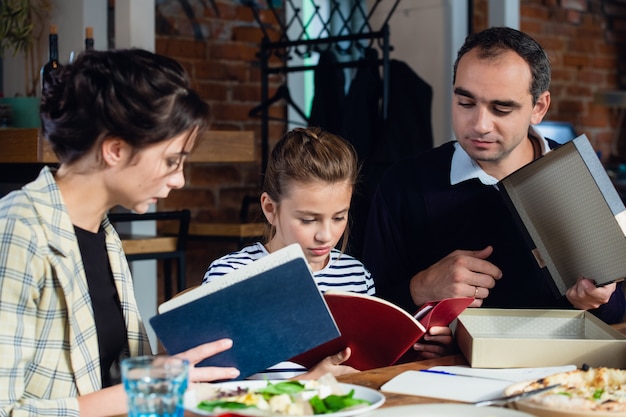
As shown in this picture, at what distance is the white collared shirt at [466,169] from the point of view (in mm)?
2139

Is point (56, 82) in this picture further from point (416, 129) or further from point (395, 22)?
point (395, 22)

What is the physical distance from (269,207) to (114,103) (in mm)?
708

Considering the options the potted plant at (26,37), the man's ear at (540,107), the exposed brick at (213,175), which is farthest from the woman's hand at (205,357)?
the exposed brick at (213,175)

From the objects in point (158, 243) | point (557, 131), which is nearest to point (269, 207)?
point (158, 243)

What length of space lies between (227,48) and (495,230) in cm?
229

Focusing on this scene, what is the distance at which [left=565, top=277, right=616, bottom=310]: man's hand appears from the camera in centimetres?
172

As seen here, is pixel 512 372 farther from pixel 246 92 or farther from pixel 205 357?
pixel 246 92

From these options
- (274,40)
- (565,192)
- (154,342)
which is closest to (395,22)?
(274,40)

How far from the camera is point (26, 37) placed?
11.0ft

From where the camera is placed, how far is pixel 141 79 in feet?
4.49

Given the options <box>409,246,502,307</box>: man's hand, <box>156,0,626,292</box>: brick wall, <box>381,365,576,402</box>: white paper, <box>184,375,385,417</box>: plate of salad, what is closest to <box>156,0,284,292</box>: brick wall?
<box>156,0,626,292</box>: brick wall

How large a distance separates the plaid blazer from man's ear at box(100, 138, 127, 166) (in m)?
0.09

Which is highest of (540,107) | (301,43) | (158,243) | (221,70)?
(301,43)

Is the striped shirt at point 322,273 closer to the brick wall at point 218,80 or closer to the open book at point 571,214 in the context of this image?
the open book at point 571,214
